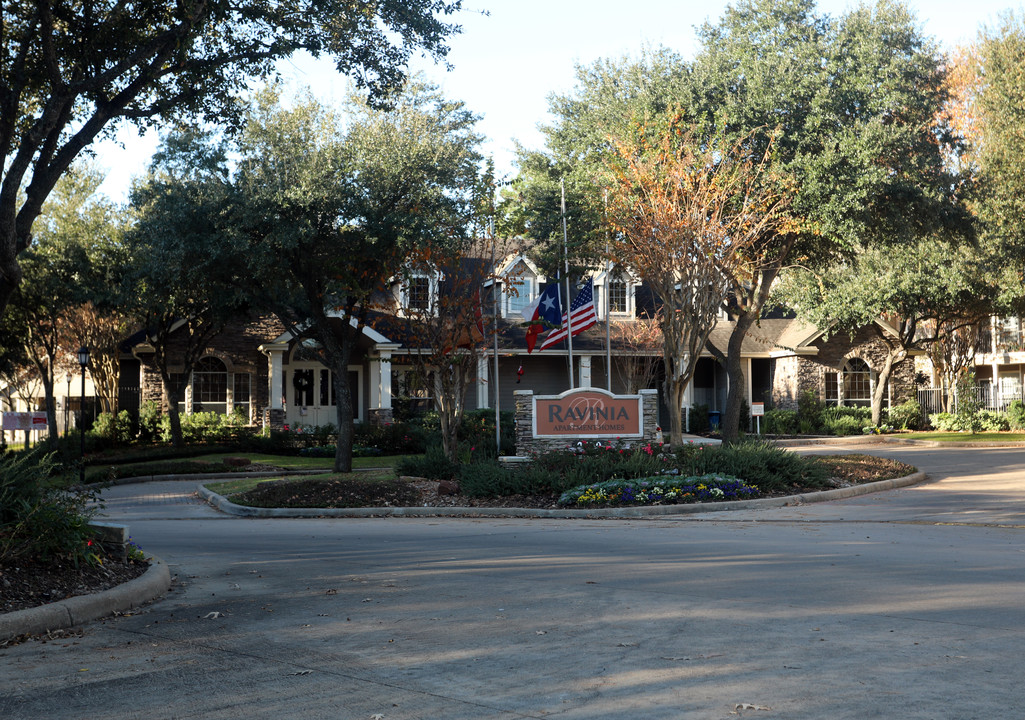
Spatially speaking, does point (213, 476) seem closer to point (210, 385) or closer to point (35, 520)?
point (210, 385)

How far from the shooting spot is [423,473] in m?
20.5

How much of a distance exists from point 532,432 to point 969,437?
20.7 m

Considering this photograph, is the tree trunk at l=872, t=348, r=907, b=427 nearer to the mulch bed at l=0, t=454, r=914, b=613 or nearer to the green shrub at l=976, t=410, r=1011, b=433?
the green shrub at l=976, t=410, r=1011, b=433

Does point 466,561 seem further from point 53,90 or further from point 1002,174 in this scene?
point 1002,174

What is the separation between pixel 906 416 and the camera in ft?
124

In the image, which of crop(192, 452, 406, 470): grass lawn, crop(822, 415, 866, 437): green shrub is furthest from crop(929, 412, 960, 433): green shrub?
crop(192, 452, 406, 470): grass lawn

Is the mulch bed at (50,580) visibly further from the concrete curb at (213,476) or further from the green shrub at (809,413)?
the green shrub at (809,413)

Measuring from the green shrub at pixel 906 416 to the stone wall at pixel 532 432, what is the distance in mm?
21002

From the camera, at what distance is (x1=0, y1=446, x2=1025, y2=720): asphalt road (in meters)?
4.99

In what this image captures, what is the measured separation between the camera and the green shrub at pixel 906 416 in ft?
124

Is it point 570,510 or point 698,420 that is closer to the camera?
point 570,510

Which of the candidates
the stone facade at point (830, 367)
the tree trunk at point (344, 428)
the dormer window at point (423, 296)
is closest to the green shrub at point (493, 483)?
the dormer window at point (423, 296)

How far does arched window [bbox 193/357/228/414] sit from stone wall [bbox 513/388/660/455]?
65.1 feet

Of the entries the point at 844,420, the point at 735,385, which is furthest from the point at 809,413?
the point at 735,385
